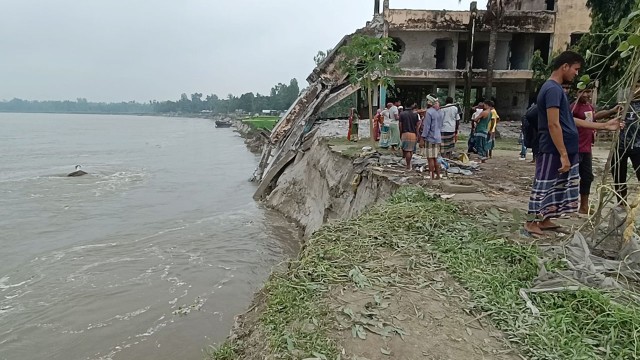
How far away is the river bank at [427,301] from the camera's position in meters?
2.45

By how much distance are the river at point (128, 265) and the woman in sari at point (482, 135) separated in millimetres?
5234

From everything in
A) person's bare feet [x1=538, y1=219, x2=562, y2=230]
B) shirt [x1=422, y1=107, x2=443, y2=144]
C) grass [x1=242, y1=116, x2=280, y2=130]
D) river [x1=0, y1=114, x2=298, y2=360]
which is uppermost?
shirt [x1=422, y1=107, x2=443, y2=144]

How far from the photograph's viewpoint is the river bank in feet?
8.02

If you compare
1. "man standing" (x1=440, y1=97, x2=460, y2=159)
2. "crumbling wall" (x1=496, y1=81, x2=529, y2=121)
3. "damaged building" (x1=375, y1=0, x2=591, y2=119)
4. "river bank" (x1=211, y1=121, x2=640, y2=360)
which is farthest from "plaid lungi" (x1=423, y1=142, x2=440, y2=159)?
"crumbling wall" (x1=496, y1=81, x2=529, y2=121)

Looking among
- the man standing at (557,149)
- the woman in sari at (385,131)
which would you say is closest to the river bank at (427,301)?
the man standing at (557,149)

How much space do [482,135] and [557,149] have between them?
7.02m

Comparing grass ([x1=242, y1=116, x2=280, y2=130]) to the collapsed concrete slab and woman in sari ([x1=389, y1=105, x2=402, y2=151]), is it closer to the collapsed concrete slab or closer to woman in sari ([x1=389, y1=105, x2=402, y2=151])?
the collapsed concrete slab

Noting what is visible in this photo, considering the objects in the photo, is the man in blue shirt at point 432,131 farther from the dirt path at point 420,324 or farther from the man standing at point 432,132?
the dirt path at point 420,324

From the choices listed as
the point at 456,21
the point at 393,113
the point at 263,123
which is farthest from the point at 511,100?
the point at 263,123

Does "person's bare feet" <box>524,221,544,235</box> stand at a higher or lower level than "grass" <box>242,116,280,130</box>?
higher

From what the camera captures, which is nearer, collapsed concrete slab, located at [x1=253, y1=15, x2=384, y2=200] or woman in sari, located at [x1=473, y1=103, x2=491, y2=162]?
woman in sari, located at [x1=473, y1=103, x2=491, y2=162]

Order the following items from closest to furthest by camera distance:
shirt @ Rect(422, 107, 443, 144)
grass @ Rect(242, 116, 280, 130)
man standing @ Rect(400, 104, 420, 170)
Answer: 1. shirt @ Rect(422, 107, 443, 144)
2. man standing @ Rect(400, 104, 420, 170)
3. grass @ Rect(242, 116, 280, 130)

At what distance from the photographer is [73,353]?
5.31 meters

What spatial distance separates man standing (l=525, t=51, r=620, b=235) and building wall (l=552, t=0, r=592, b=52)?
58.1ft
